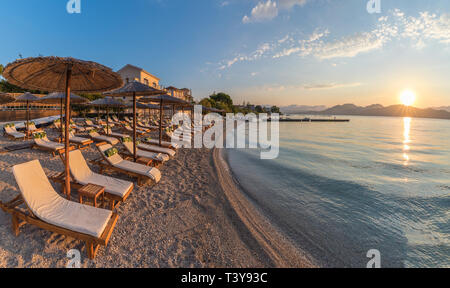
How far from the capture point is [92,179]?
3.86 meters

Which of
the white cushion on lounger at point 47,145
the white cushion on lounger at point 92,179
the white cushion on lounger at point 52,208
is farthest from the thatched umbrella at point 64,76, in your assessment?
the white cushion on lounger at point 47,145

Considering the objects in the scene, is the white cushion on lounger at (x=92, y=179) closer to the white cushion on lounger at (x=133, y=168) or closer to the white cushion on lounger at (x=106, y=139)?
the white cushion on lounger at (x=133, y=168)

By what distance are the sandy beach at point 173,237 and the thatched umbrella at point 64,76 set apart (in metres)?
1.03

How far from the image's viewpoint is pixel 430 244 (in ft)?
13.0

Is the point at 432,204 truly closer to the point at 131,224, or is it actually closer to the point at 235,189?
the point at 235,189

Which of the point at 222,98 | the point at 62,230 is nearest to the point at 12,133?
the point at 62,230

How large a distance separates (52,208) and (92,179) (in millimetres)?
1203

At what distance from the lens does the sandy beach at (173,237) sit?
97.9 inches

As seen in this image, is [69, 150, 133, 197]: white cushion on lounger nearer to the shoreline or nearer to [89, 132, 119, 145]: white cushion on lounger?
the shoreline

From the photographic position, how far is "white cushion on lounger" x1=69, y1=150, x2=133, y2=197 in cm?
350

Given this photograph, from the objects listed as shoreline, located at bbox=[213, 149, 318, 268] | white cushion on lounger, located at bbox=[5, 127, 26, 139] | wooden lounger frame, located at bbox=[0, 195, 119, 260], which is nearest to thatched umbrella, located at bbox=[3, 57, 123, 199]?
wooden lounger frame, located at bbox=[0, 195, 119, 260]

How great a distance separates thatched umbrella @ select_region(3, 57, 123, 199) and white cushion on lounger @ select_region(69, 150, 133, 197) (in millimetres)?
556

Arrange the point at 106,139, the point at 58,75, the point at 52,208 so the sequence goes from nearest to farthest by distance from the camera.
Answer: the point at 52,208
the point at 58,75
the point at 106,139

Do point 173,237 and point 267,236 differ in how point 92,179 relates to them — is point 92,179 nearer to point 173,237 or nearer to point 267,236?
point 173,237
